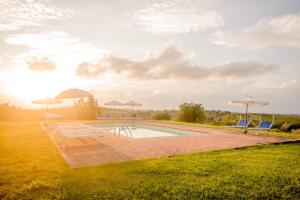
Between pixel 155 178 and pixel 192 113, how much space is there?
22.4 metres

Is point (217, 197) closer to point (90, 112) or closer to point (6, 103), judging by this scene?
point (90, 112)

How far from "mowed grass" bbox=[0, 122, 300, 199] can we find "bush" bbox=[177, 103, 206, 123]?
19.6 meters

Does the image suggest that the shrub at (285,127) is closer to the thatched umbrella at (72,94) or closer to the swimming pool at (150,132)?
the swimming pool at (150,132)

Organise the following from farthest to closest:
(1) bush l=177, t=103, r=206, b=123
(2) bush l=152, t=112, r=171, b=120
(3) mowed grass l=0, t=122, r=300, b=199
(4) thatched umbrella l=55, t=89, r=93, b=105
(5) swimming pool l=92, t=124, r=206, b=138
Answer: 1. (2) bush l=152, t=112, r=171, b=120
2. (1) bush l=177, t=103, r=206, b=123
3. (5) swimming pool l=92, t=124, r=206, b=138
4. (4) thatched umbrella l=55, t=89, r=93, b=105
5. (3) mowed grass l=0, t=122, r=300, b=199

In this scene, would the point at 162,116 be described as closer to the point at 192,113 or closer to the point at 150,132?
the point at 192,113

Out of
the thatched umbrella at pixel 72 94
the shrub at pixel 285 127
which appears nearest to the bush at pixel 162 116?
the shrub at pixel 285 127

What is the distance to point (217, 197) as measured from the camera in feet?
13.7

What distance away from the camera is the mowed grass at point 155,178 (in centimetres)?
425

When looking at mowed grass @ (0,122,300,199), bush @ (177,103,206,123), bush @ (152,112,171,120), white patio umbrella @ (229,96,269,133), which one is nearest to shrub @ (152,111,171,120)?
bush @ (152,112,171,120)

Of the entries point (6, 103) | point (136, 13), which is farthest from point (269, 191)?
point (6, 103)

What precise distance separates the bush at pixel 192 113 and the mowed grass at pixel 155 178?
1965cm

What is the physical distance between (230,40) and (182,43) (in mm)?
3060

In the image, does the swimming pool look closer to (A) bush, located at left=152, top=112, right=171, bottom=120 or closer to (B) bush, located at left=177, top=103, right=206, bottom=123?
(A) bush, located at left=152, top=112, right=171, bottom=120

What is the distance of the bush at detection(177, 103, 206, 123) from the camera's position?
26875mm
